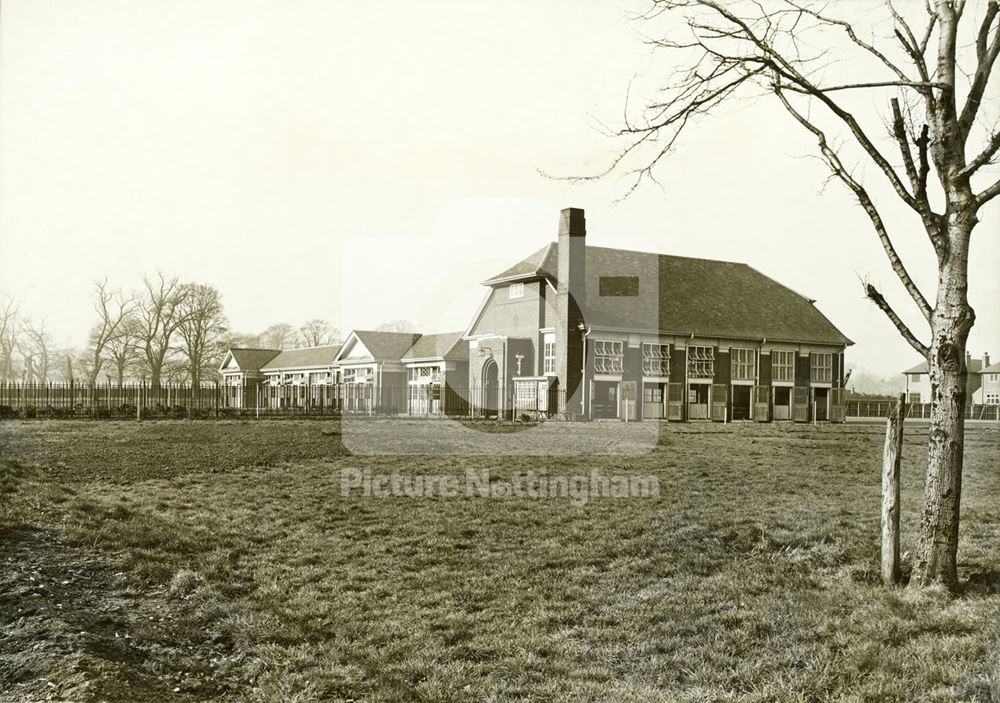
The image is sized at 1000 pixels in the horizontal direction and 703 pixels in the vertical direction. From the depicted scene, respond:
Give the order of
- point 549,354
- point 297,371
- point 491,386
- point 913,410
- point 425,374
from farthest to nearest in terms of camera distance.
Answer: point 297,371
point 913,410
point 425,374
point 491,386
point 549,354

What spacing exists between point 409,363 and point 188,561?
1552 inches

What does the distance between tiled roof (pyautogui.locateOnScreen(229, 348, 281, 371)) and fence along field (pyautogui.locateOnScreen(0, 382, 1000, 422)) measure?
15.0m

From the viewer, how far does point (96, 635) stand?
6102mm

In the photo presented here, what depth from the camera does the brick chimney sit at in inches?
1341

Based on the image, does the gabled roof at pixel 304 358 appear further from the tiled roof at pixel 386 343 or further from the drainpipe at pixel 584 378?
the drainpipe at pixel 584 378

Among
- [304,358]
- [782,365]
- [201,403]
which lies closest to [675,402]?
[782,365]

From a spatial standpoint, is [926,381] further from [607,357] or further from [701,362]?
[607,357]

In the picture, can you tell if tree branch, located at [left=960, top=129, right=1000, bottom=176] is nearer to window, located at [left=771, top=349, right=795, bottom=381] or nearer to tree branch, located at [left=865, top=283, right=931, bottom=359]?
tree branch, located at [left=865, top=283, right=931, bottom=359]

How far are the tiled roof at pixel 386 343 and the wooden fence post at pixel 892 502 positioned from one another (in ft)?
140

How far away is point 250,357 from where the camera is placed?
67875 millimetres

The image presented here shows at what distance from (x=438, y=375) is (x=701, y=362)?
49.1 feet

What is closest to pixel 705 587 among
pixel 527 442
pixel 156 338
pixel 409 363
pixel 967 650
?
pixel 967 650

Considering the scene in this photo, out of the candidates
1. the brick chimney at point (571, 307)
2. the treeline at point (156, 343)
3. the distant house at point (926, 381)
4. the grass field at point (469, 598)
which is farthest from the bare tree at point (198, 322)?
the distant house at point (926, 381)

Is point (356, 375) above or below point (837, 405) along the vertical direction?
above
